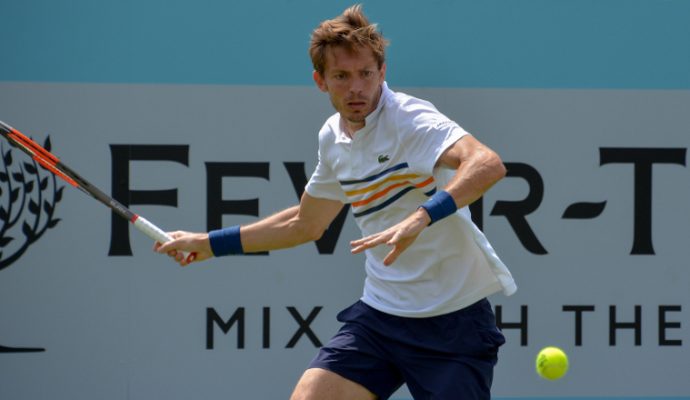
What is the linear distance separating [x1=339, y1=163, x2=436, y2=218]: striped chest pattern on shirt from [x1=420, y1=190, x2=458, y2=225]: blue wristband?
0.38 metres

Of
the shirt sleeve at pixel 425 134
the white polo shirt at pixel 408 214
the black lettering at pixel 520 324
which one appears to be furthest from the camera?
the black lettering at pixel 520 324

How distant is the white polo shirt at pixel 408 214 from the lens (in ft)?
12.5

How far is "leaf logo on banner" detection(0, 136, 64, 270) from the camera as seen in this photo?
5.49 metres

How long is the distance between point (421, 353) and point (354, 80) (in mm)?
931

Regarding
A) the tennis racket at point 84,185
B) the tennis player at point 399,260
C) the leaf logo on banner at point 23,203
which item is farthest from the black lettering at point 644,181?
the leaf logo on banner at point 23,203

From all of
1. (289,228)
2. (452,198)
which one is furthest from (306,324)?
(452,198)

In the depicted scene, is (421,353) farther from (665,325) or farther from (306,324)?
(665,325)

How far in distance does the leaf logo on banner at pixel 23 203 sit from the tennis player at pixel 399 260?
1990 mm

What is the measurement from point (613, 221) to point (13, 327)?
9.46ft

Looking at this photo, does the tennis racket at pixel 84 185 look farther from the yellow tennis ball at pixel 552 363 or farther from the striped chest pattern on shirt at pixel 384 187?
the yellow tennis ball at pixel 552 363

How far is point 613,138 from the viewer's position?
5.70m

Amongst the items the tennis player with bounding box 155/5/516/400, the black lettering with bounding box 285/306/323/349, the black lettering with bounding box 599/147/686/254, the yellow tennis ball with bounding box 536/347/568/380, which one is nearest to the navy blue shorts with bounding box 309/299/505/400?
the tennis player with bounding box 155/5/516/400

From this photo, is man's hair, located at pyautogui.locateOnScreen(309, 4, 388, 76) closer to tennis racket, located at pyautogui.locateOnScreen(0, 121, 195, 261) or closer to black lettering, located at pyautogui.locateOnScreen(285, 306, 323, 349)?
tennis racket, located at pyautogui.locateOnScreen(0, 121, 195, 261)

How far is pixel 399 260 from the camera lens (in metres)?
3.94
